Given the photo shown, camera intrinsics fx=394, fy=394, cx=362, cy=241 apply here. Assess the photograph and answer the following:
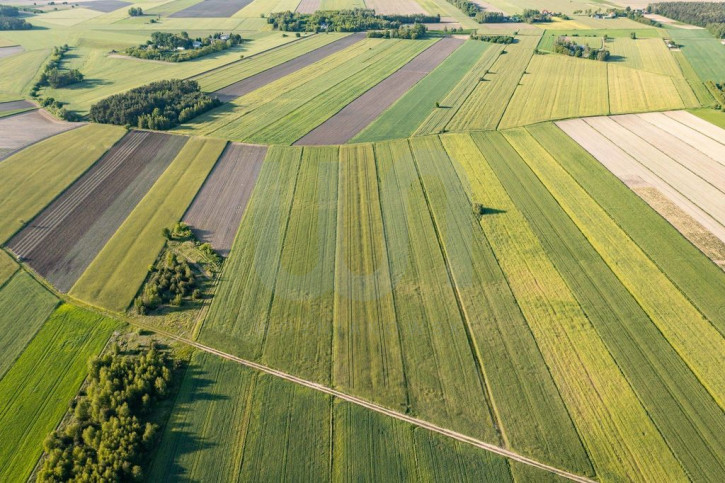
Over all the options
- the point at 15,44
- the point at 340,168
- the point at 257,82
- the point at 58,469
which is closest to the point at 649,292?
the point at 340,168

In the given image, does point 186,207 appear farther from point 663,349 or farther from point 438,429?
point 663,349

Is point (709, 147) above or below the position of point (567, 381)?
above

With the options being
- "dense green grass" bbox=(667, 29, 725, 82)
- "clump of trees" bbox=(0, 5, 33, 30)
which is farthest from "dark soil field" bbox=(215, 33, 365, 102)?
"clump of trees" bbox=(0, 5, 33, 30)

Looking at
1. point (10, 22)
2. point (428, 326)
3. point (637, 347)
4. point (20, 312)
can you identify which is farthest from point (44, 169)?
point (10, 22)

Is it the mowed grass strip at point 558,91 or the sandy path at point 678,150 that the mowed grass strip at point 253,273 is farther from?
the sandy path at point 678,150

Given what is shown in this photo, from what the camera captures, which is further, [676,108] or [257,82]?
[257,82]

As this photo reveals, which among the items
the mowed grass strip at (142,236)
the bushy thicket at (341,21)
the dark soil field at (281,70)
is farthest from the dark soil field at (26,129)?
the bushy thicket at (341,21)
